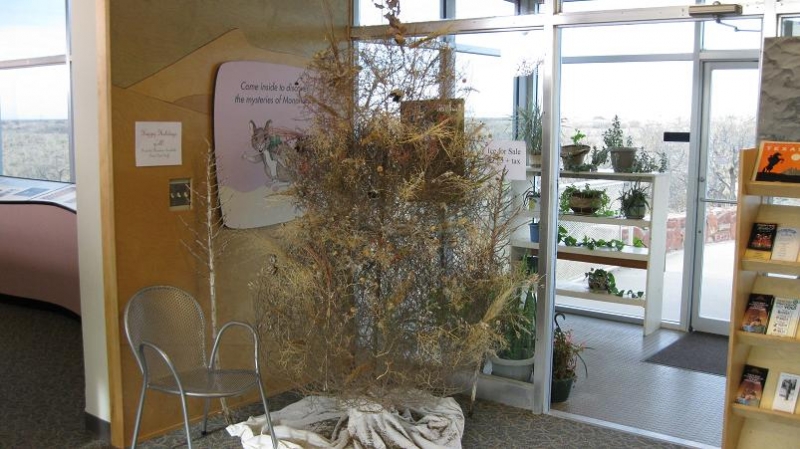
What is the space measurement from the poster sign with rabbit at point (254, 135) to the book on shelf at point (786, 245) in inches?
84.5

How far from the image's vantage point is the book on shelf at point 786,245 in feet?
10.3

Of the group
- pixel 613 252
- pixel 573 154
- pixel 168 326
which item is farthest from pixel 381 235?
A: pixel 613 252

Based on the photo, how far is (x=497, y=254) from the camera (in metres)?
3.75

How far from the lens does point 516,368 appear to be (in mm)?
4320

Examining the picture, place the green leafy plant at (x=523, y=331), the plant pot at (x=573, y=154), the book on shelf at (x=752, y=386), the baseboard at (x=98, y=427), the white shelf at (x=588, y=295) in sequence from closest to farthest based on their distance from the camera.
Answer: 1. the book on shelf at (x=752, y=386)
2. the baseboard at (x=98, y=427)
3. the green leafy plant at (x=523, y=331)
4. the plant pot at (x=573, y=154)
5. the white shelf at (x=588, y=295)

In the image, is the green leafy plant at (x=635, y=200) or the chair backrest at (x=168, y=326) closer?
the chair backrest at (x=168, y=326)

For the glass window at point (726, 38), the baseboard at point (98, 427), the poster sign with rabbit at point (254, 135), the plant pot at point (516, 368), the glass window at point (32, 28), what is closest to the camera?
the baseboard at point (98, 427)

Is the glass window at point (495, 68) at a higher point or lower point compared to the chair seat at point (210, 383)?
higher

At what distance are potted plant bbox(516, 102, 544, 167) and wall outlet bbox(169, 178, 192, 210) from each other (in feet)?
5.52

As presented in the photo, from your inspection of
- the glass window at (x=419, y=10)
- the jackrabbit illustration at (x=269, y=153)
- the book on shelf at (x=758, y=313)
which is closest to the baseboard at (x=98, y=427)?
the jackrabbit illustration at (x=269, y=153)

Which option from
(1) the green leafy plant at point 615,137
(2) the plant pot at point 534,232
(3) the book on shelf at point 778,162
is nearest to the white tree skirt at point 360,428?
(2) the plant pot at point 534,232

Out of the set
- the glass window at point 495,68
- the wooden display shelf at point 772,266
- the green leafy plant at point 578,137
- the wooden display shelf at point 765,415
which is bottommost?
the wooden display shelf at point 765,415

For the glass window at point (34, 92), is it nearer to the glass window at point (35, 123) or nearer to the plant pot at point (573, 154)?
the glass window at point (35, 123)

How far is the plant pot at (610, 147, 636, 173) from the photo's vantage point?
5422 millimetres
